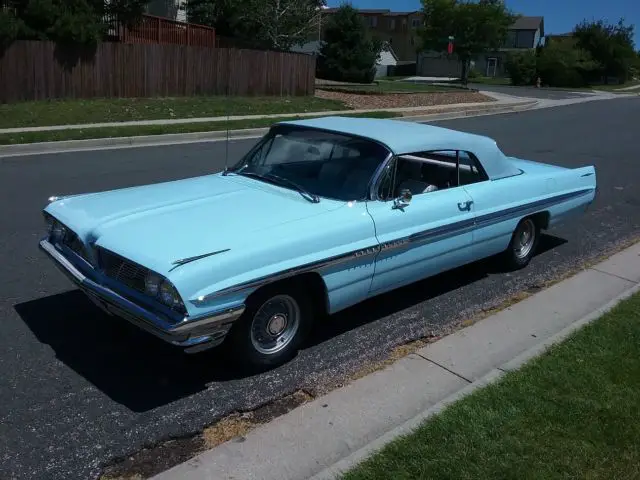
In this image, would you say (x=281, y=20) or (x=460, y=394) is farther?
(x=281, y=20)

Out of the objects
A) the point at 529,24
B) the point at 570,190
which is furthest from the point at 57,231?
the point at 529,24

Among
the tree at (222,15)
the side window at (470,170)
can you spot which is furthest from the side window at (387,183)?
the tree at (222,15)

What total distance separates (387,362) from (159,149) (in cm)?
1032

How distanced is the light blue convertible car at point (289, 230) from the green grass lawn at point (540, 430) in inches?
45.8

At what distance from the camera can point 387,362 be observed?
177 inches

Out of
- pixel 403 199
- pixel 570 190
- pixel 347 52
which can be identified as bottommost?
pixel 570 190

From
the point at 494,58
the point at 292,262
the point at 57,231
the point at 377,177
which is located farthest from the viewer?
the point at 494,58

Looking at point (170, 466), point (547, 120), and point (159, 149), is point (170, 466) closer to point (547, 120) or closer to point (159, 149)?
point (159, 149)

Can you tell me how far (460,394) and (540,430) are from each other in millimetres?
553

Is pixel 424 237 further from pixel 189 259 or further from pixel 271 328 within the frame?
pixel 189 259

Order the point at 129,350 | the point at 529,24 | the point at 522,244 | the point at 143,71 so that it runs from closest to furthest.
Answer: the point at 129,350
the point at 522,244
the point at 143,71
the point at 529,24

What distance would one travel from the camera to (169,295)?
3650 millimetres

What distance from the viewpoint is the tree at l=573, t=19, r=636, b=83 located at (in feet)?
197

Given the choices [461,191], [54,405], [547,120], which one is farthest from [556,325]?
[547,120]
